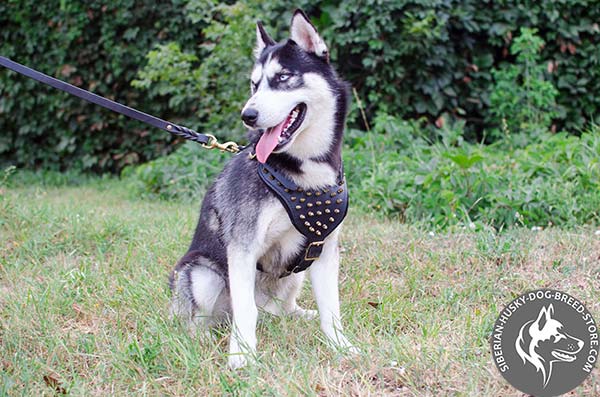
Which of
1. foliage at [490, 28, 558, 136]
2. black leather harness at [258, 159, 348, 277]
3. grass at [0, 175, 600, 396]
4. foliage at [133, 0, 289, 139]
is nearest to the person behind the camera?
grass at [0, 175, 600, 396]

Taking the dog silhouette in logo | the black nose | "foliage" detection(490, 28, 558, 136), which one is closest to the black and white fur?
the black nose

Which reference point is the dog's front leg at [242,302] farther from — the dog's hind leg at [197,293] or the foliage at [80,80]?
the foliage at [80,80]

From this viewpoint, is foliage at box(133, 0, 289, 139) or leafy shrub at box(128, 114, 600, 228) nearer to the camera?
leafy shrub at box(128, 114, 600, 228)

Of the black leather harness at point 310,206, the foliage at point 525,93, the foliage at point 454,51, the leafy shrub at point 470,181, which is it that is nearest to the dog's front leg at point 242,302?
the black leather harness at point 310,206

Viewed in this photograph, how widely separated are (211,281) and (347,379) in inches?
33.0

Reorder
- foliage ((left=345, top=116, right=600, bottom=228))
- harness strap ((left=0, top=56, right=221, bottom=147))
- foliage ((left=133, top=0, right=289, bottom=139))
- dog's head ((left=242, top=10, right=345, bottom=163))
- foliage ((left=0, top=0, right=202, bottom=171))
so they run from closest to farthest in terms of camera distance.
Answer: dog's head ((left=242, top=10, right=345, bottom=163)) < harness strap ((left=0, top=56, right=221, bottom=147)) < foliage ((left=345, top=116, right=600, bottom=228)) < foliage ((left=133, top=0, right=289, bottom=139)) < foliage ((left=0, top=0, right=202, bottom=171))

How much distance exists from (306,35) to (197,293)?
4.02 feet

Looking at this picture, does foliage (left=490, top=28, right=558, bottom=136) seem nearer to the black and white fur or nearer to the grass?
the grass

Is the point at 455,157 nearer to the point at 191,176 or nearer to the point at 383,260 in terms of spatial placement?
the point at 383,260

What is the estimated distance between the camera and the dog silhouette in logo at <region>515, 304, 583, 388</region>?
2369mm

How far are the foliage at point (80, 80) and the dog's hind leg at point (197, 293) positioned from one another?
4.97m

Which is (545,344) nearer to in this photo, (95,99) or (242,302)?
(242,302)

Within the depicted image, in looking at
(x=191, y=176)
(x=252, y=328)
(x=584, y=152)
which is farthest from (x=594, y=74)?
(x=252, y=328)

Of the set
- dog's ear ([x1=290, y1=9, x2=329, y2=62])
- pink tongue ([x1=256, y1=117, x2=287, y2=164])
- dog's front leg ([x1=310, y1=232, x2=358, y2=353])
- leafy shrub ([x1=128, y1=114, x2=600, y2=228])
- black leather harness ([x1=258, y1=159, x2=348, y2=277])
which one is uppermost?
dog's ear ([x1=290, y1=9, x2=329, y2=62])
